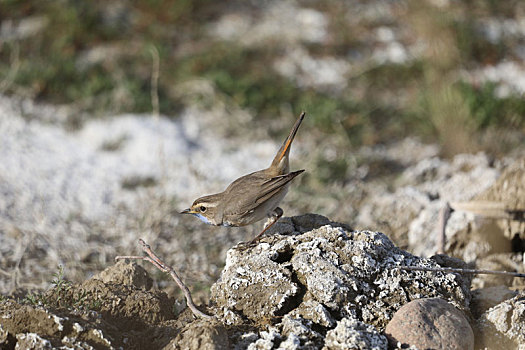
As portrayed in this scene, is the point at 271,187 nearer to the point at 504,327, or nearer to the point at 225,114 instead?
the point at 504,327

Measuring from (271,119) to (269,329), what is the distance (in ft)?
Result: 15.1

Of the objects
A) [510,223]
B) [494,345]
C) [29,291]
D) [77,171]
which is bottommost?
[77,171]

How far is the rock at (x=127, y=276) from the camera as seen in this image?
3.68 metres

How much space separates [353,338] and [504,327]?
0.90m

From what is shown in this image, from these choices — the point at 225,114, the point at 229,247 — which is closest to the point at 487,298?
the point at 229,247

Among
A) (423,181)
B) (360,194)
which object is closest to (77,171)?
(360,194)

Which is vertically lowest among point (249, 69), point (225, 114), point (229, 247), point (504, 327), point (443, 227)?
point (229, 247)

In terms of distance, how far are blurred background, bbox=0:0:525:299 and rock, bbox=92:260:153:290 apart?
2.80 feet

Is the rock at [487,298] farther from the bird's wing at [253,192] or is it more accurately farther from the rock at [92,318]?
the rock at [92,318]

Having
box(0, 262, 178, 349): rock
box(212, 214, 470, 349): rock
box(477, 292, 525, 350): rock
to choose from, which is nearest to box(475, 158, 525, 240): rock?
box(212, 214, 470, 349): rock

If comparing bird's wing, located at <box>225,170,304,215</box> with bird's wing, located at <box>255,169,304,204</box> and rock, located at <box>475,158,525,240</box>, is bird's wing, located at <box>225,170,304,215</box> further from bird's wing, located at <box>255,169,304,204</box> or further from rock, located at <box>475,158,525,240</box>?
rock, located at <box>475,158,525,240</box>

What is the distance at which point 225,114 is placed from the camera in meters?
7.33

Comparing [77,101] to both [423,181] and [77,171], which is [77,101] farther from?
[423,181]

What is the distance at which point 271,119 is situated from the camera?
7270 mm
